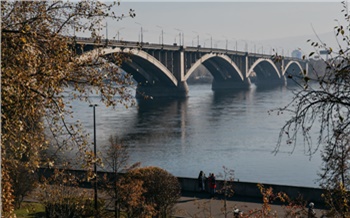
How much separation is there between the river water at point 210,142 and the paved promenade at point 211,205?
8.29m

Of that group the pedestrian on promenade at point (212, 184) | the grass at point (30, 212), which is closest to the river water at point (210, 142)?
the pedestrian on promenade at point (212, 184)

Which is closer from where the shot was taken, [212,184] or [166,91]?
[212,184]

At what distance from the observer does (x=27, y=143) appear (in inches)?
385

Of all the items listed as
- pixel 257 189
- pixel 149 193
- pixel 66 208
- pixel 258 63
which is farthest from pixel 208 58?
pixel 66 208

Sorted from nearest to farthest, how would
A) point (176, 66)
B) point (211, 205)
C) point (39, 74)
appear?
point (39, 74), point (211, 205), point (176, 66)

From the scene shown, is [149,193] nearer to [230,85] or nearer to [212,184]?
[212,184]

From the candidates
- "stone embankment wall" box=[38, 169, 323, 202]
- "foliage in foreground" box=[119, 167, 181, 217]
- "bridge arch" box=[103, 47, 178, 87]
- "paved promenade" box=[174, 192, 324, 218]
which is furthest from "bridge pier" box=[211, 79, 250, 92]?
"foliage in foreground" box=[119, 167, 181, 217]

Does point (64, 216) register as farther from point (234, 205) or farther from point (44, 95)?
point (44, 95)

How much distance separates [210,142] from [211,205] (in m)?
26.6

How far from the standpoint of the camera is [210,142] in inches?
1927

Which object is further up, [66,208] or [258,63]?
[258,63]

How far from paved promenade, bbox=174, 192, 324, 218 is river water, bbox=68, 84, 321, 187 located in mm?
8288

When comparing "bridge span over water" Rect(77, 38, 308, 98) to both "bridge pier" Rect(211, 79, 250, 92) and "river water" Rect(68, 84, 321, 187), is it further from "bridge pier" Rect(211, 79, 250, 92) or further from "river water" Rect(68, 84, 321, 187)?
"river water" Rect(68, 84, 321, 187)

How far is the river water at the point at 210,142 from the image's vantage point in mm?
37000
